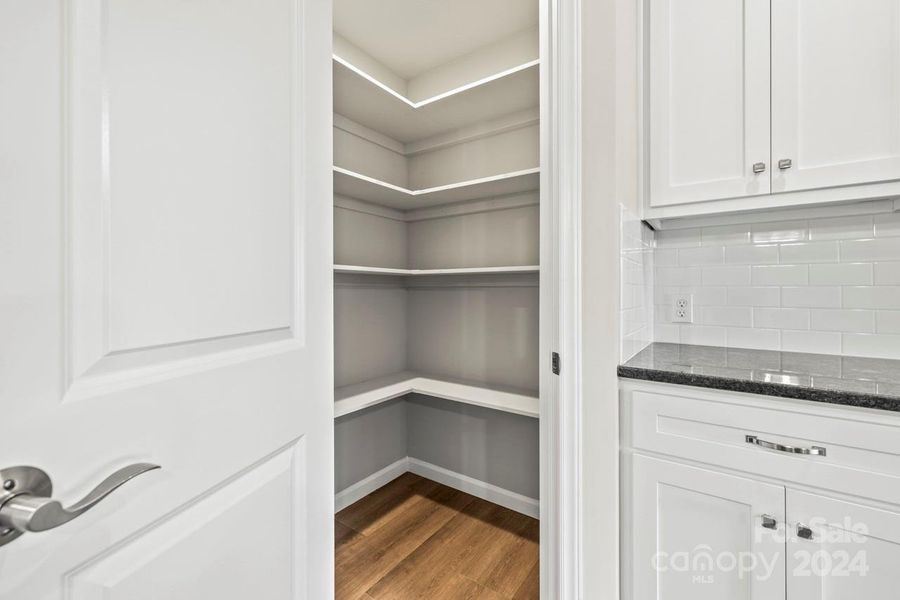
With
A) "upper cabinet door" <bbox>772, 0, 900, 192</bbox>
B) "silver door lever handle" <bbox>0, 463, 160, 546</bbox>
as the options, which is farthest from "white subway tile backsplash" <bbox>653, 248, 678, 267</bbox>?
"silver door lever handle" <bbox>0, 463, 160, 546</bbox>

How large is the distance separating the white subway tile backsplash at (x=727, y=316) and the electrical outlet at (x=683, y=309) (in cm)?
4

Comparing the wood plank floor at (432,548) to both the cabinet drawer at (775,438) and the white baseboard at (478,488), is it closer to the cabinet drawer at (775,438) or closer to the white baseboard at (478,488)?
the white baseboard at (478,488)

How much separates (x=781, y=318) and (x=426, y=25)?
2.00 metres

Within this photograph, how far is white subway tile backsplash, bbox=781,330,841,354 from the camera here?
1.48 m

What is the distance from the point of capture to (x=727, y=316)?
1666 mm

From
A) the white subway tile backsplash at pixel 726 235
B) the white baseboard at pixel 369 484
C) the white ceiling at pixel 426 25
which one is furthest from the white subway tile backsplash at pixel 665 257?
the white baseboard at pixel 369 484

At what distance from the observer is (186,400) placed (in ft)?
1.72

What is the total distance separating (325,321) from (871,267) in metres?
1.89

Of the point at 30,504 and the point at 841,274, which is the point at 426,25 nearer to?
the point at 841,274

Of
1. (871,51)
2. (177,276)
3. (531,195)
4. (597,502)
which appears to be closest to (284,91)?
(177,276)

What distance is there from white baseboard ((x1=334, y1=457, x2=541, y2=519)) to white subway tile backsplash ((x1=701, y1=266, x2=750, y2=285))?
1348mm

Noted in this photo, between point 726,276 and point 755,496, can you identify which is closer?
point 755,496

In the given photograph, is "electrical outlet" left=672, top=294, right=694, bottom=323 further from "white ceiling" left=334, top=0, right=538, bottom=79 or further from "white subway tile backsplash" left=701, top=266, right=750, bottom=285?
"white ceiling" left=334, top=0, right=538, bottom=79

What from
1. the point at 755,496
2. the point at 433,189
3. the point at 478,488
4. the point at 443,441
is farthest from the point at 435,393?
the point at 755,496
